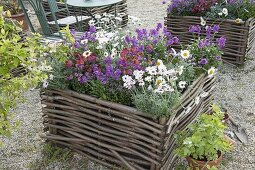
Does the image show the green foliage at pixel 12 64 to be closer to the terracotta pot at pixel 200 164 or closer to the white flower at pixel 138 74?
the white flower at pixel 138 74

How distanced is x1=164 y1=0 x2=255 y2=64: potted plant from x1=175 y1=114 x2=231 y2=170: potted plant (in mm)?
1972

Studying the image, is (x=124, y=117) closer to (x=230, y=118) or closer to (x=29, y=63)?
(x=29, y=63)

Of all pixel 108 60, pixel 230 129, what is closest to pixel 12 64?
pixel 108 60

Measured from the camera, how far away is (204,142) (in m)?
2.44

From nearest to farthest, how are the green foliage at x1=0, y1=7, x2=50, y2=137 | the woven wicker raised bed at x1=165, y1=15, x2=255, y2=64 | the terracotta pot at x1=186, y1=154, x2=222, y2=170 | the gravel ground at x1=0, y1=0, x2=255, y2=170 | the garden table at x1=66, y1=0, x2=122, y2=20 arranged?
the green foliage at x1=0, y1=7, x2=50, y2=137 → the terracotta pot at x1=186, y1=154, x2=222, y2=170 → the gravel ground at x1=0, y1=0, x2=255, y2=170 → the woven wicker raised bed at x1=165, y1=15, x2=255, y2=64 → the garden table at x1=66, y1=0, x2=122, y2=20

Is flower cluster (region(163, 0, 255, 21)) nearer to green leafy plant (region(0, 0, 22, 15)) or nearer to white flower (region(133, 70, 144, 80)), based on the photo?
white flower (region(133, 70, 144, 80))

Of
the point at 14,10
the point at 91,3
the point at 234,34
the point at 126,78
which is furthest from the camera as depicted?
the point at 14,10

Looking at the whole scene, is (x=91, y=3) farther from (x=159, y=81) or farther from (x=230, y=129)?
(x=159, y=81)

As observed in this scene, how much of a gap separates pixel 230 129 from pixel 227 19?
1.72 m

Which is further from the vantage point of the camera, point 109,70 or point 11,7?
point 11,7

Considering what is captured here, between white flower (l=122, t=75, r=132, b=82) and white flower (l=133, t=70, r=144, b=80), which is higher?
white flower (l=133, t=70, r=144, b=80)

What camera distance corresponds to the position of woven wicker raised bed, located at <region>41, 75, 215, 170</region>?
2.40 metres

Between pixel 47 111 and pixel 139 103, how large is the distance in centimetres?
96

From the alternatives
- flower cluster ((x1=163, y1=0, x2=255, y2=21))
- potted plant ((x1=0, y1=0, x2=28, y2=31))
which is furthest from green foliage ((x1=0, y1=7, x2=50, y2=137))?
potted plant ((x1=0, y1=0, x2=28, y2=31))
